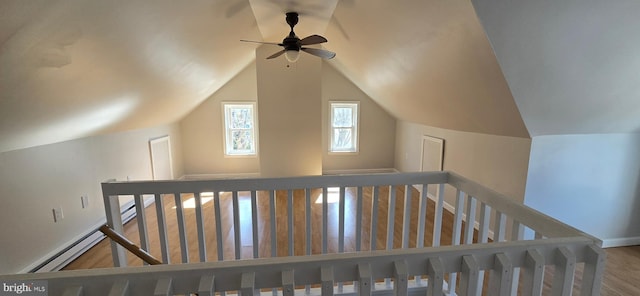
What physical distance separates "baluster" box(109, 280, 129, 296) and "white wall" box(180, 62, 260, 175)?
471 cm

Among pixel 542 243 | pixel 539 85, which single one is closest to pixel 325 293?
pixel 542 243

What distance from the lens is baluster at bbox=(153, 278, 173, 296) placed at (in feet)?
2.21

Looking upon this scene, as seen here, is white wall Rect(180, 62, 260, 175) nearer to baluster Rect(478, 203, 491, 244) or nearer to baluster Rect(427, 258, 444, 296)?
baluster Rect(478, 203, 491, 244)

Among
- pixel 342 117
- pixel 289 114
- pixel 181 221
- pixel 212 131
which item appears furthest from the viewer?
pixel 342 117

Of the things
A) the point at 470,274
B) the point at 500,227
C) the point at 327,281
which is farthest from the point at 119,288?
the point at 500,227

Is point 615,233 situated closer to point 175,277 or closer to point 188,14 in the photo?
point 175,277

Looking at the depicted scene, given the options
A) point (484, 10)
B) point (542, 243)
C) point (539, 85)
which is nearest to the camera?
point (542, 243)

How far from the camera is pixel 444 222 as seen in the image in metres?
3.24

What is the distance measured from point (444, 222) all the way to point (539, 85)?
2009 millimetres

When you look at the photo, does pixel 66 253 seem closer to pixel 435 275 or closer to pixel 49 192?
Result: pixel 49 192

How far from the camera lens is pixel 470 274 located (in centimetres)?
78

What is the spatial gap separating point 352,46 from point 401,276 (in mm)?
2786

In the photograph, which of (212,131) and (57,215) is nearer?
(57,215)

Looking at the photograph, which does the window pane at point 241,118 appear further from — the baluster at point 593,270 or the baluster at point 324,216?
the baluster at point 593,270
